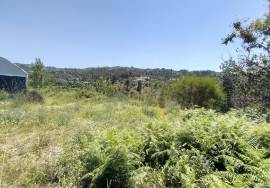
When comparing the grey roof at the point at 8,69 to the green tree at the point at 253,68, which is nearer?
the green tree at the point at 253,68

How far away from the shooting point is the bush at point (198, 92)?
54.6 ft

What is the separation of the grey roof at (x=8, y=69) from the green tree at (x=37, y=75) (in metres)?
1.46

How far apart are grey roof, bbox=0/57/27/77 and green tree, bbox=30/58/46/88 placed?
1.46m

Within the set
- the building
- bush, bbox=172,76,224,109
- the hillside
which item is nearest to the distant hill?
the hillside

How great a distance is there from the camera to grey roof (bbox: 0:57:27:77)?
3381 centimetres

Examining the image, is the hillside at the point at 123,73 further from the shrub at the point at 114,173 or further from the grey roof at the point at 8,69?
the shrub at the point at 114,173

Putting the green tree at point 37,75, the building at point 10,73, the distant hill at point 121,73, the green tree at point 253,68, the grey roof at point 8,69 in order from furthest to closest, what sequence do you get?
the green tree at point 37,75
the distant hill at point 121,73
the grey roof at point 8,69
the building at point 10,73
the green tree at point 253,68

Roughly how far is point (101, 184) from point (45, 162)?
1.18 meters

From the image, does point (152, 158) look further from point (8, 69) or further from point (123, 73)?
point (123, 73)

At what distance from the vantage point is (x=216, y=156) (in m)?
4.70

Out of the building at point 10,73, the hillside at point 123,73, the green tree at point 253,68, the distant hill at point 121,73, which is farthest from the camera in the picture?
the hillside at point 123,73

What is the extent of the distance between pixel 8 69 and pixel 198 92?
74.3 feet

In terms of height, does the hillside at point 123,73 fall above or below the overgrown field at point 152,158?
below

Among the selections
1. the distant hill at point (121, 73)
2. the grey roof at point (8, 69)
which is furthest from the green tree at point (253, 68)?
the grey roof at point (8, 69)
